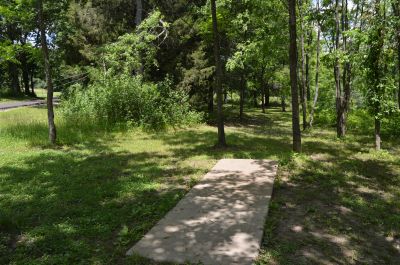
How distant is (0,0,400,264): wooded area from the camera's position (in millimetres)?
9844

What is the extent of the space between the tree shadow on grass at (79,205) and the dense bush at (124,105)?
561cm

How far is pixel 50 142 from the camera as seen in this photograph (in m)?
11.7

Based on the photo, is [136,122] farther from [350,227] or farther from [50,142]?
[350,227]

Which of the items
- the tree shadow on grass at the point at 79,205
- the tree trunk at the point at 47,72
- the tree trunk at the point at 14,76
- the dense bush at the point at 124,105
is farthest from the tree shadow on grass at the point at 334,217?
the tree trunk at the point at 14,76

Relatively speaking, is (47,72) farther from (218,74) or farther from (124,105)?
(218,74)

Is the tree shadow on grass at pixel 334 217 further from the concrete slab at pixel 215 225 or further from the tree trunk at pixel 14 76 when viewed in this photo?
the tree trunk at pixel 14 76

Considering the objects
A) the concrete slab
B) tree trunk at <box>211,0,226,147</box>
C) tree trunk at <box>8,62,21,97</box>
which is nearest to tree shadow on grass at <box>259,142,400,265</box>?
the concrete slab

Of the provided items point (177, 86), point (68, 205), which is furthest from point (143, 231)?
point (177, 86)

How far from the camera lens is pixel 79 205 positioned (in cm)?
640

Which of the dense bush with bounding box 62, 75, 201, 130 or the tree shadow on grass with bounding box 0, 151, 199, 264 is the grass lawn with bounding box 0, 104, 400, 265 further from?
the dense bush with bounding box 62, 75, 201, 130

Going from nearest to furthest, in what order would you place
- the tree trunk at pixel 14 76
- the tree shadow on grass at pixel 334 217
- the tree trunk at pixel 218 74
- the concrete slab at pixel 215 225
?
the concrete slab at pixel 215 225
the tree shadow on grass at pixel 334 217
the tree trunk at pixel 218 74
the tree trunk at pixel 14 76

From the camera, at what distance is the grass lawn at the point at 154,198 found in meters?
4.78

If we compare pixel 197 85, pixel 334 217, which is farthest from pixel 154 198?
pixel 197 85

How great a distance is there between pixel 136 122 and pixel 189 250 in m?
11.5
